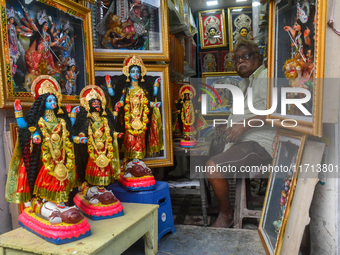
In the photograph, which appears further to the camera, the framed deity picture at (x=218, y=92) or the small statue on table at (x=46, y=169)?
the framed deity picture at (x=218, y=92)

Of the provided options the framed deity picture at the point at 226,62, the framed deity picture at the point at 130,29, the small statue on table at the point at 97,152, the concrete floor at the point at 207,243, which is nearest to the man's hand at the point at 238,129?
the concrete floor at the point at 207,243

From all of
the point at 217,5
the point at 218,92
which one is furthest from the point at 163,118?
the point at 217,5

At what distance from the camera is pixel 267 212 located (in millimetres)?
2006

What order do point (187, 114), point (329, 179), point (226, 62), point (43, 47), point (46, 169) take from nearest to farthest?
point (46, 169) → point (329, 179) → point (43, 47) → point (187, 114) → point (226, 62)

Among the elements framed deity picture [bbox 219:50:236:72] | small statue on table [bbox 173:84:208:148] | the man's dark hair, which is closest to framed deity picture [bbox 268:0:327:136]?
the man's dark hair

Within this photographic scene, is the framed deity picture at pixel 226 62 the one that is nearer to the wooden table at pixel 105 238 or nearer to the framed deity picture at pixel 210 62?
the framed deity picture at pixel 210 62

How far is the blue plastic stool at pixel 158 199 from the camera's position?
2.26 meters

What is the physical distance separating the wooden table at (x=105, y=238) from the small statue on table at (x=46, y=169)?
5 centimetres

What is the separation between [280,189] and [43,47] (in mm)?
1826

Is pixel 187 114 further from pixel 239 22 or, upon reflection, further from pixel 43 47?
pixel 239 22

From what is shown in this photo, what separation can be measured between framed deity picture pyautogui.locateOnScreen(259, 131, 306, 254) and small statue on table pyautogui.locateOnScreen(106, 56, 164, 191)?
867 millimetres

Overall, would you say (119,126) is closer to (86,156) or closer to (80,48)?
(86,156)

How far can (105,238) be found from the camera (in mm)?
1543

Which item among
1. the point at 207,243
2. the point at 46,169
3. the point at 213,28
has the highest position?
the point at 213,28
